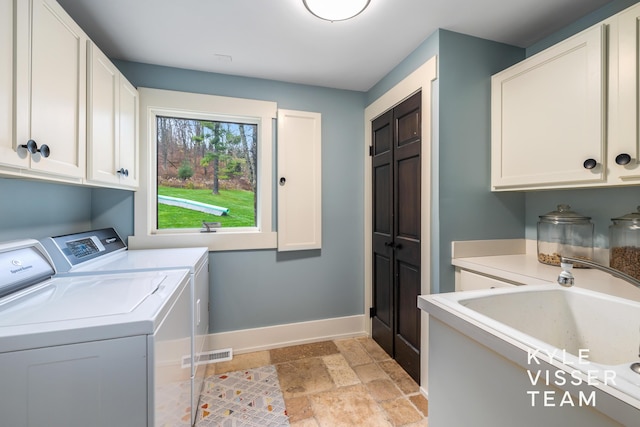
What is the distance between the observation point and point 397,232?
220cm

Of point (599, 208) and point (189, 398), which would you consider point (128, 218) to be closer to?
point (189, 398)

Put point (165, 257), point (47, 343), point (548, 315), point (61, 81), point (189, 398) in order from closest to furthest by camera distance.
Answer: point (47, 343), point (548, 315), point (61, 81), point (189, 398), point (165, 257)

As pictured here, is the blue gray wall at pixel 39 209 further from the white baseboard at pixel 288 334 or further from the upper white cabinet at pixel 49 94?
the white baseboard at pixel 288 334

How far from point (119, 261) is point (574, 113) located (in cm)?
267

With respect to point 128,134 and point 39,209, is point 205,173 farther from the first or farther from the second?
point 39,209

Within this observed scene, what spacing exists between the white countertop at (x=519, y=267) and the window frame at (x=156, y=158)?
1556 millimetres

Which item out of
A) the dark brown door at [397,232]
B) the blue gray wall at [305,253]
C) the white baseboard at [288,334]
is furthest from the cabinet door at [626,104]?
the white baseboard at [288,334]

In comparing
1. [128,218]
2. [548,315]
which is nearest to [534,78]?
[548,315]

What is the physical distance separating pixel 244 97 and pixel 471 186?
1.96m

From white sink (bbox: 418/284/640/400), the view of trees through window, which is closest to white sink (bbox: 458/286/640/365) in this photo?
white sink (bbox: 418/284/640/400)

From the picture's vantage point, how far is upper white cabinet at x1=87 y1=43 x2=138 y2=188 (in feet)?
4.60

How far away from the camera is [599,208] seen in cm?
158

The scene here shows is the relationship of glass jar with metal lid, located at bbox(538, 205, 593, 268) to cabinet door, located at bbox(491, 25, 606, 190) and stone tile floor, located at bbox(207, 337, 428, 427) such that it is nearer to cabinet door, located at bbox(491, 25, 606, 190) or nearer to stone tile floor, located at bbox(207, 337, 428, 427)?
cabinet door, located at bbox(491, 25, 606, 190)

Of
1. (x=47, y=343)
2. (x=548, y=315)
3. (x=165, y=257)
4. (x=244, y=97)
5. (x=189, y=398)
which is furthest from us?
(x=244, y=97)
